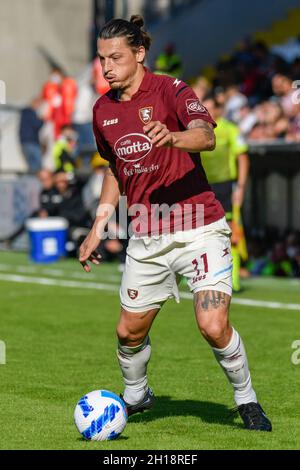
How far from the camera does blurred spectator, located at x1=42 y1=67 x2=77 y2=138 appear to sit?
84.0ft

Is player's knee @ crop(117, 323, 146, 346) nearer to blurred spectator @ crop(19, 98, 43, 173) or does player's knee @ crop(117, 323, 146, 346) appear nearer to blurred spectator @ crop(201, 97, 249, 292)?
blurred spectator @ crop(201, 97, 249, 292)

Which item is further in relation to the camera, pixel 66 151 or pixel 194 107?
pixel 66 151

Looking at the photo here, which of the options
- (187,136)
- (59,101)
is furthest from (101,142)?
(59,101)

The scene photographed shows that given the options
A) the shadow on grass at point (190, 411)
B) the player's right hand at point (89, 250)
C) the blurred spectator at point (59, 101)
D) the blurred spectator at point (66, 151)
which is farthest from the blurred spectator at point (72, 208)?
the player's right hand at point (89, 250)

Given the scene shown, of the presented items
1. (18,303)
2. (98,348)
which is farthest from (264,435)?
(18,303)

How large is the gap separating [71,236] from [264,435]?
14009 millimetres

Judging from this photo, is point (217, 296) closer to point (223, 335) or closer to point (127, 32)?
point (223, 335)

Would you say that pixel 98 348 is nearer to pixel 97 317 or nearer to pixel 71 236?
pixel 97 317

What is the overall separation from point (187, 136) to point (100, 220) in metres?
1.33

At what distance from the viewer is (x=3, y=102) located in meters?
27.8

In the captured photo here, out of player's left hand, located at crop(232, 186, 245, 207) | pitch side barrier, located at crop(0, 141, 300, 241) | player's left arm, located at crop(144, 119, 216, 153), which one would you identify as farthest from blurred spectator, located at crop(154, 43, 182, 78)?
player's left arm, located at crop(144, 119, 216, 153)

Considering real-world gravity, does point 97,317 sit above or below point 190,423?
below

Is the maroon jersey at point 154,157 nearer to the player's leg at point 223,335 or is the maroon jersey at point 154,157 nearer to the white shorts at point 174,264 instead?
the white shorts at point 174,264

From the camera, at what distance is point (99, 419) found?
7.15 m
